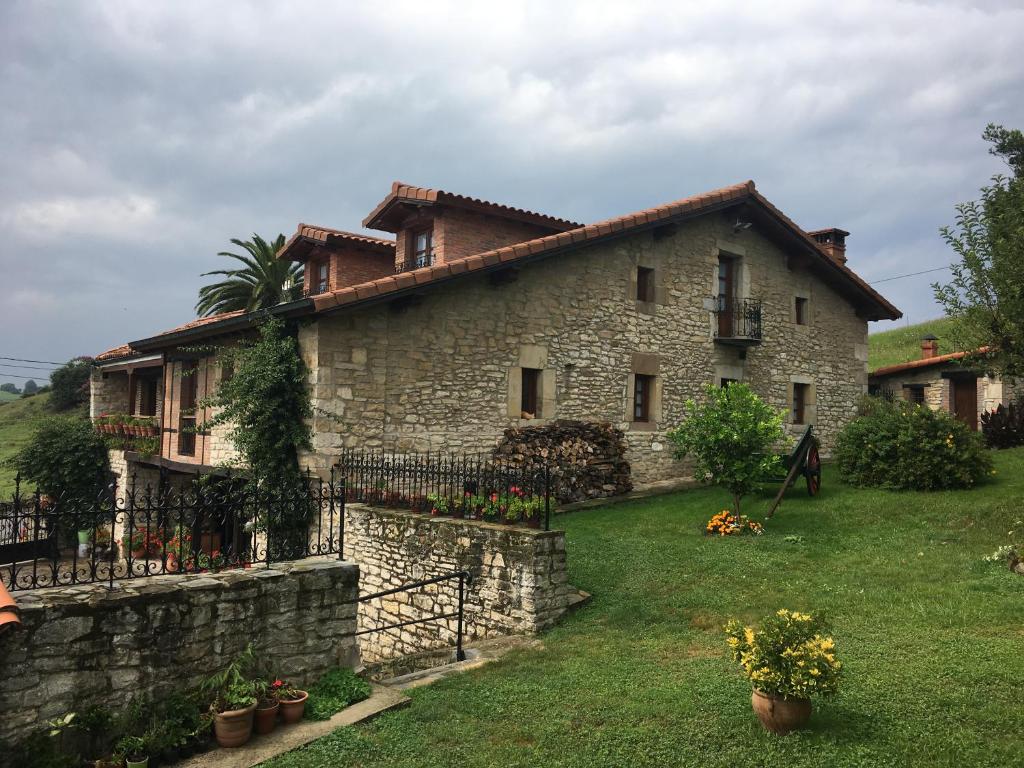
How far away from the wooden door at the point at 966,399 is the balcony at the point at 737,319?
27.7 feet

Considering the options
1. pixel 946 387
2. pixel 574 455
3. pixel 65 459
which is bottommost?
pixel 65 459

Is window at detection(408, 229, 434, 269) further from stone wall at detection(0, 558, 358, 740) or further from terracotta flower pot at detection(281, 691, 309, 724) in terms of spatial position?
terracotta flower pot at detection(281, 691, 309, 724)

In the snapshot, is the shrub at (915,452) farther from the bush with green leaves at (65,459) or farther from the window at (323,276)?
the bush with green leaves at (65,459)

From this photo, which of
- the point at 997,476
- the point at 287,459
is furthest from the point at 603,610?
the point at 997,476

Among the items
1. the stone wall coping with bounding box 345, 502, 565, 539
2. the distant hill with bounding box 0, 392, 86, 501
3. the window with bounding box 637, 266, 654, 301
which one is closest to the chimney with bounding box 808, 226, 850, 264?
the window with bounding box 637, 266, 654, 301

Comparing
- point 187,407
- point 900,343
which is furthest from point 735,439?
point 900,343

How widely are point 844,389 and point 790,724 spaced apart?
17705 mm

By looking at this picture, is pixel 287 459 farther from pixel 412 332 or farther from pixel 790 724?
pixel 790 724

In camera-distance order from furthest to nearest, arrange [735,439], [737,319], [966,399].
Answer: [966,399], [737,319], [735,439]

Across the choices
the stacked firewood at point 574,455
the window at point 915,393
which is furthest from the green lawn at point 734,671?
the window at point 915,393

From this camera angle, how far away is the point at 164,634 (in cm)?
527

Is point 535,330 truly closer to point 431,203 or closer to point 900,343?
point 431,203

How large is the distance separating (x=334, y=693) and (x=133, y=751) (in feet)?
5.19

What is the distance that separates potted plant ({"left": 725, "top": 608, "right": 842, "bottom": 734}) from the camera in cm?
432
